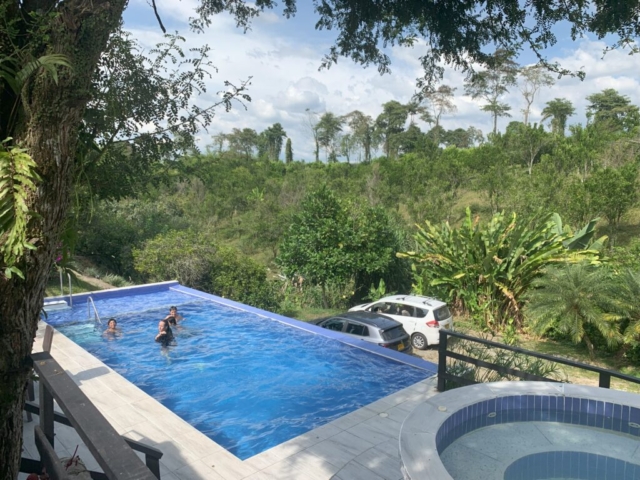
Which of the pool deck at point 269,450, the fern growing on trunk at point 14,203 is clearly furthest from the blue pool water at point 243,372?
the fern growing on trunk at point 14,203

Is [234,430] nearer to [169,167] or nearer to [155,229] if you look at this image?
[169,167]

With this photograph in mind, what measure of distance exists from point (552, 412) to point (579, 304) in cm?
721

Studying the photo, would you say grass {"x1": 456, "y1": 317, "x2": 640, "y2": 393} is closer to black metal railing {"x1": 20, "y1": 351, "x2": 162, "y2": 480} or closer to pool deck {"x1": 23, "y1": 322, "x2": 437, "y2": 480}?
pool deck {"x1": 23, "y1": 322, "x2": 437, "y2": 480}

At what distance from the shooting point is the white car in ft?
44.1

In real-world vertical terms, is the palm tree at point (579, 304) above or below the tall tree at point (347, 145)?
below

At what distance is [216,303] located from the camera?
16734 millimetres

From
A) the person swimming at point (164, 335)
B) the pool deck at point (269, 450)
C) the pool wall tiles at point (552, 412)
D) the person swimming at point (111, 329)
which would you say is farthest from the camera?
the person swimming at point (111, 329)

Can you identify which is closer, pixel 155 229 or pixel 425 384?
pixel 425 384

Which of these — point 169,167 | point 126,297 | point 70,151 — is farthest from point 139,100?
point 126,297

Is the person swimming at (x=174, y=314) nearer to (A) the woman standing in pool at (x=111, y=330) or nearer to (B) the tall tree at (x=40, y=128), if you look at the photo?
(A) the woman standing in pool at (x=111, y=330)

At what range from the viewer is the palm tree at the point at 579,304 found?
1165 centimetres

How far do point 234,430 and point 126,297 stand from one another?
11156mm

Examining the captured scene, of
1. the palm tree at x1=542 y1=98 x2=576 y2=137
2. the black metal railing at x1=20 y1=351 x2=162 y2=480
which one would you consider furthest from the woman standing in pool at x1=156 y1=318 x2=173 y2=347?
the palm tree at x1=542 y1=98 x2=576 y2=137

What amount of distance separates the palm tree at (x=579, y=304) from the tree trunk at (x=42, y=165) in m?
12.2
